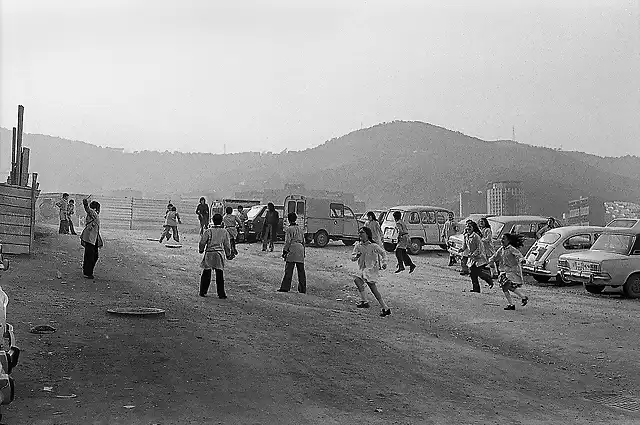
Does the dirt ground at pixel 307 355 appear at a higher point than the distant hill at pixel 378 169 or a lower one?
lower

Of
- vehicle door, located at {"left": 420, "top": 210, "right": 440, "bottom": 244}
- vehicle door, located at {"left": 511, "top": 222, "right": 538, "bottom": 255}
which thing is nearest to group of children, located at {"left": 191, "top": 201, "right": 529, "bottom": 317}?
vehicle door, located at {"left": 511, "top": 222, "right": 538, "bottom": 255}

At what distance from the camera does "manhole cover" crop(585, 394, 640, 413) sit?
8367 millimetres

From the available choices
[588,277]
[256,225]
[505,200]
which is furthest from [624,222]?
[505,200]

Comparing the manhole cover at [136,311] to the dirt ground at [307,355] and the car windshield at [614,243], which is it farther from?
the car windshield at [614,243]

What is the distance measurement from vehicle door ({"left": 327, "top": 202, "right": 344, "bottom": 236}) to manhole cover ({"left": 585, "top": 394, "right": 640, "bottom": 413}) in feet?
71.0

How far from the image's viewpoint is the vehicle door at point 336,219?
3027cm

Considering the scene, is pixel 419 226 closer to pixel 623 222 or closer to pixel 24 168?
pixel 623 222

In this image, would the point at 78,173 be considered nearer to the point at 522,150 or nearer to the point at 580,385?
the point at 522,150

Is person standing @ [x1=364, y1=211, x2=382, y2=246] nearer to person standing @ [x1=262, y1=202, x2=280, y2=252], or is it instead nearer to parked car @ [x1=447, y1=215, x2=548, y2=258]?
parked car @ [x1=447, y1=215, x2=548, y2=258]

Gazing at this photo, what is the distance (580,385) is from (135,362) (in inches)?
215

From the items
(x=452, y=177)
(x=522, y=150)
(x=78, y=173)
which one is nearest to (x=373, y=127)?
(x=522, y=150)

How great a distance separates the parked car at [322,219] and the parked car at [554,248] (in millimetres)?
11116

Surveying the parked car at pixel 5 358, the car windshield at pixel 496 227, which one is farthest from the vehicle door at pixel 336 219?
the parked car at pixel 5 358

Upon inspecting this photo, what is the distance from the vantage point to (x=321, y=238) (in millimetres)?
30109
